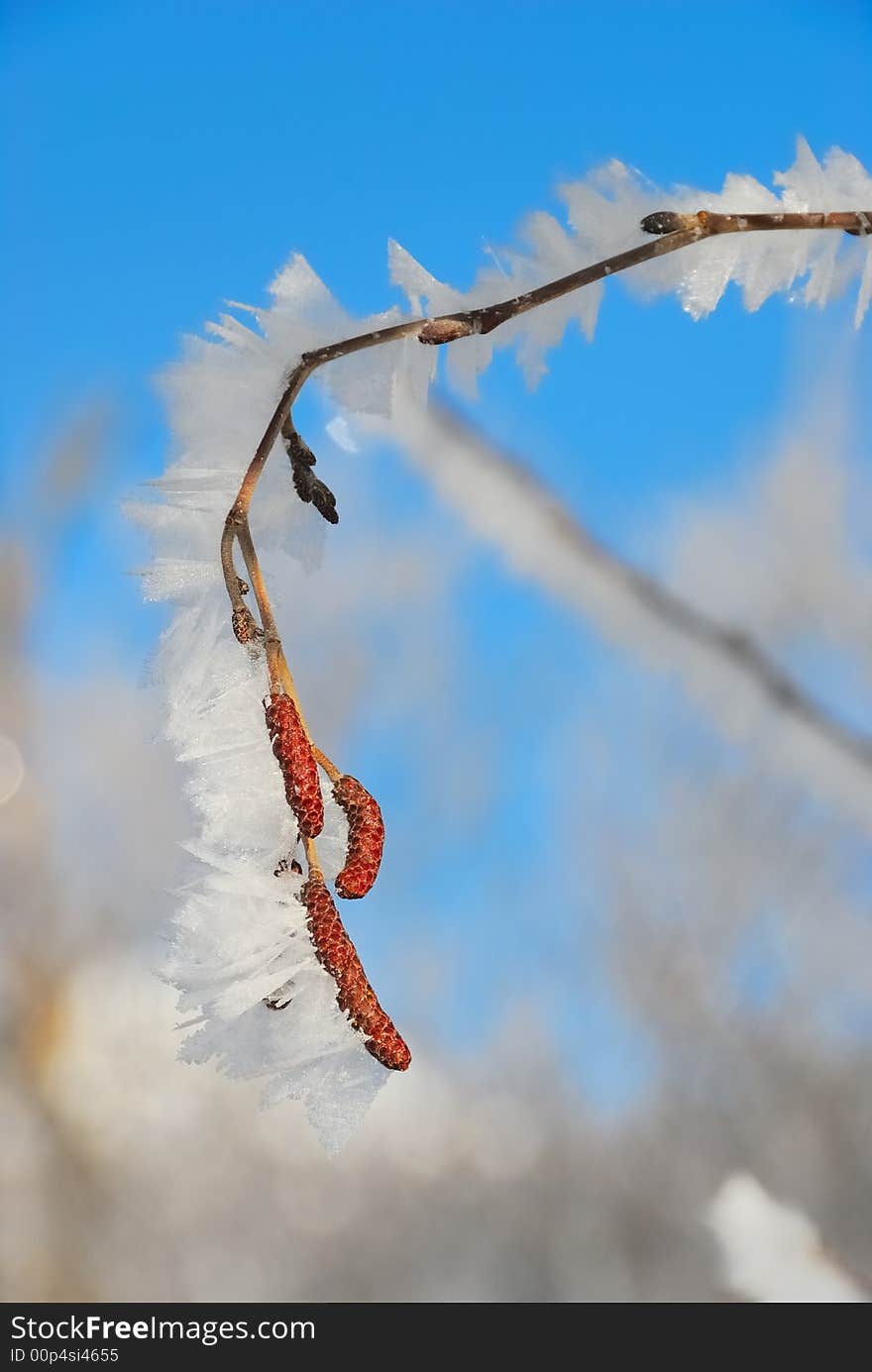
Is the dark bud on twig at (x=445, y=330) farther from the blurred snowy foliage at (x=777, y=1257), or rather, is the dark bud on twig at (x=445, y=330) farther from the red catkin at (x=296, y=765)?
the blurred snowy foliage at (x=777, y=1257)

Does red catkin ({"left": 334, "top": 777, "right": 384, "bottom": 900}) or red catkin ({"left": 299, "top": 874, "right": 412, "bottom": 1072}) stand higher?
red catkin ({"left": 334, "top": 777, "right": 384, "bottom": 900})

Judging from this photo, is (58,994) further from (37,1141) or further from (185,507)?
(185,507)

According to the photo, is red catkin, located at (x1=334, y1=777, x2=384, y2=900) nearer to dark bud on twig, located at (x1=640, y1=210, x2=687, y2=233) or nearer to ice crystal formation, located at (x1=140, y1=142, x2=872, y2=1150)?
Answer: ice crystal formation, located at (x1=140, y1=142, x2=872, y2=1150)

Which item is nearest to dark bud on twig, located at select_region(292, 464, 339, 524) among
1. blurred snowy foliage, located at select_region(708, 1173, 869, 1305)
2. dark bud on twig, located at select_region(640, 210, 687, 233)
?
dark bud on twig, located at select_region(640, 210, 687, 233)

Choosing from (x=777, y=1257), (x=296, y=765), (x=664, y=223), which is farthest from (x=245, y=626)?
(x=777, y=1257)

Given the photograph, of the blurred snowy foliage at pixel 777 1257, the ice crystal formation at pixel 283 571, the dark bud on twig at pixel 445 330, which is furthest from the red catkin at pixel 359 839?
the blurred snowy foliage at pixel 777 1257

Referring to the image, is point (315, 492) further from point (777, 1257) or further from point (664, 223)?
point (777, 1257)
